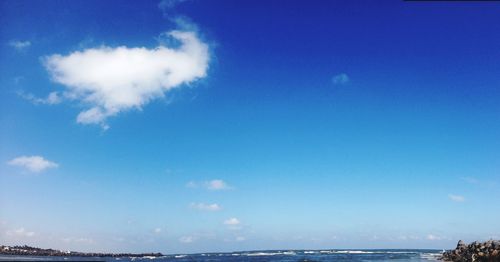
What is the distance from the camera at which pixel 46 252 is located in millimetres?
122312

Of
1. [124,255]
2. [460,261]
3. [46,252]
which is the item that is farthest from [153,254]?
[460,261]

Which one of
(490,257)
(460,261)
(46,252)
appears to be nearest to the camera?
(490,257)

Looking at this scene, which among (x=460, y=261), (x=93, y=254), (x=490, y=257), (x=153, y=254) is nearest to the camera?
(x=490, y=257)

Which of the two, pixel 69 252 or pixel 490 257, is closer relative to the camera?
pixel 490 257

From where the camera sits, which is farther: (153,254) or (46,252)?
(153,254)

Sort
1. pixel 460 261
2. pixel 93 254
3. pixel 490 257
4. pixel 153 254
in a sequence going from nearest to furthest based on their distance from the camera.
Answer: pixel 490 257 < pixel 460 261 < pixel 93 254 < pixel 153 254

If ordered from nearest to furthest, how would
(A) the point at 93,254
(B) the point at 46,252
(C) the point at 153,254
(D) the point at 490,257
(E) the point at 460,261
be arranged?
(D) the point at 490,257, (E) the point at 460,261, (B) the point at 46,252, (A) the point at 93,254, (C) the point at 153,254

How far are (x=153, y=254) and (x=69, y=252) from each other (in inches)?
1137

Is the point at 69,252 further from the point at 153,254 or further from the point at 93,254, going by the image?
the point at 153,254

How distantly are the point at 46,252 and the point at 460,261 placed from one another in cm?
11501

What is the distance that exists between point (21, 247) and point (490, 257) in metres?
136

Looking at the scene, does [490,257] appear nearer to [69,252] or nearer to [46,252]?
[46,252]

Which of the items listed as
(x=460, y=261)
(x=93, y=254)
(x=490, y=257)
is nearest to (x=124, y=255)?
(x=93, y=254)

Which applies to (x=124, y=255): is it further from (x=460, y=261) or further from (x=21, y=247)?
(x=460, y=261)
